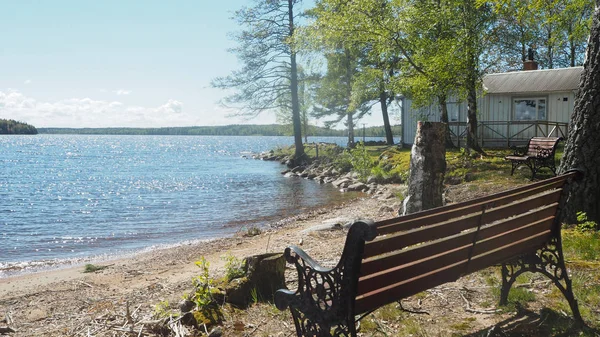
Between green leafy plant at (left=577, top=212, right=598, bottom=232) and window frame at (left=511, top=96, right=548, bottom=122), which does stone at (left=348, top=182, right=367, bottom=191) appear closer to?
window frame at (left=511, top=96, right=548, bottom=122)

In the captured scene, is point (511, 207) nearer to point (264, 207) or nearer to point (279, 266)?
point (279, 266)

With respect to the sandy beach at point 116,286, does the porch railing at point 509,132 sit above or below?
above

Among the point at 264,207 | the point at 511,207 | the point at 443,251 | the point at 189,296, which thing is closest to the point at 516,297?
the point at 511,207

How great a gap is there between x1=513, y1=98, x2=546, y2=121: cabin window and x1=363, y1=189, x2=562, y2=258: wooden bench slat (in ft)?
80.7

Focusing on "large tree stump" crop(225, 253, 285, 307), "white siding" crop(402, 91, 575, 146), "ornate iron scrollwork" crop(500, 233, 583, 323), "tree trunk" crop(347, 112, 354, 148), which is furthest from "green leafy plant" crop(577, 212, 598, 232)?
"tree trunk" crop(347, 112, 354, 148)

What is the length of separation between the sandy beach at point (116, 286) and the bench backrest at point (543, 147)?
5.02 m

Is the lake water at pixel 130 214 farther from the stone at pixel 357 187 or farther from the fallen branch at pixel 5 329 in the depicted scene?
the fallen branch at pixel 5 329

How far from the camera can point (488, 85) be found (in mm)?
27000

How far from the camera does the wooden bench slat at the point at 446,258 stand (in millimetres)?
3009

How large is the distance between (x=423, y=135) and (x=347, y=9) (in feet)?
35.2

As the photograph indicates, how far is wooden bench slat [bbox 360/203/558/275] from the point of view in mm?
2973

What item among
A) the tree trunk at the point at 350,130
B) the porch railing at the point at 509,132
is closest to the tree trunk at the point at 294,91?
the tree trunk at the point at 350,130

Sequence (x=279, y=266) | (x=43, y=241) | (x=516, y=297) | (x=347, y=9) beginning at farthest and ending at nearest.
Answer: (x=347, y=9) < (x=43, y=241) < (x=279, y=266) < (x=516, y=297)

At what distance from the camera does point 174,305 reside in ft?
17.4
